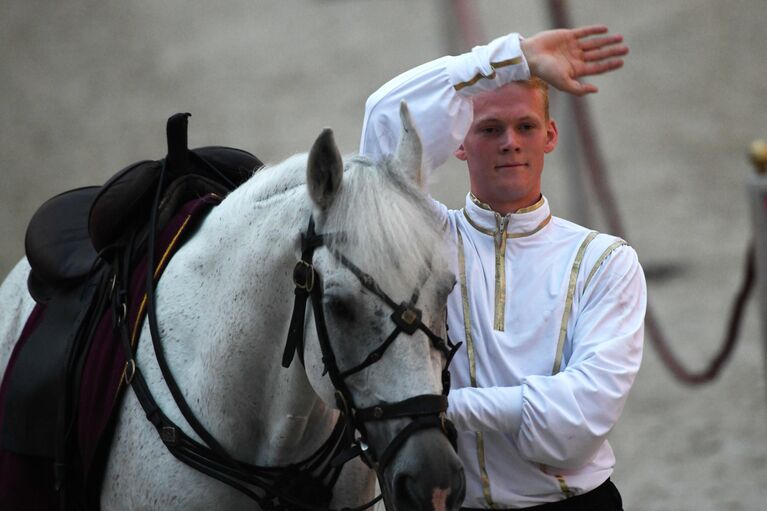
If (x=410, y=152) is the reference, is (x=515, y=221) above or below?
below

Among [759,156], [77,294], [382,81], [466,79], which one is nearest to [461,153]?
[466,79]

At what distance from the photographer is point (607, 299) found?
2.04m

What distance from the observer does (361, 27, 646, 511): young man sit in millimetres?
1962

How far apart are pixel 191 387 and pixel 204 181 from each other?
2.02 feet

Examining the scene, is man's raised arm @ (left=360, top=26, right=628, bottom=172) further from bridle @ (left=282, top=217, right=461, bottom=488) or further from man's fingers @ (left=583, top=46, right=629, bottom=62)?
bridle @ (left=282, top=217, right=461, bottom=488)

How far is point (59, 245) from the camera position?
9.27 ft

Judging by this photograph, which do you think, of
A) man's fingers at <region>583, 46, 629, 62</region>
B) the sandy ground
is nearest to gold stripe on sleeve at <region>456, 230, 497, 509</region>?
man's fingers at <region>583, 46, 629, 62</region>

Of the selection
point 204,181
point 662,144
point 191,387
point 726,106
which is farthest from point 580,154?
point 191,387

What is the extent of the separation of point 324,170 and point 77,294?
3.38 ft

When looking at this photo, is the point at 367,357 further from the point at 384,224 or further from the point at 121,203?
the point at 121,203

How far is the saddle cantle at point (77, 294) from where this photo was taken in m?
2.50

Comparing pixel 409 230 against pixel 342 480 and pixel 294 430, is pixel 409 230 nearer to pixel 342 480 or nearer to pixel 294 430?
pixel 294 430

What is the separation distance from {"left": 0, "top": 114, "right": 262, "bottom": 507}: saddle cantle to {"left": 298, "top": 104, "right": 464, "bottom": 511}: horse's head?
698 millimetres

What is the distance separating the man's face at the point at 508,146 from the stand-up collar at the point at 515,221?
26 millimetres
